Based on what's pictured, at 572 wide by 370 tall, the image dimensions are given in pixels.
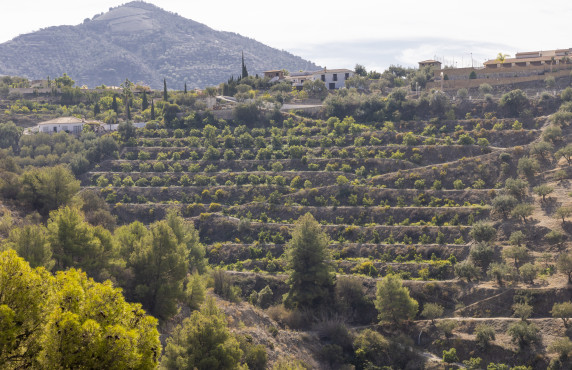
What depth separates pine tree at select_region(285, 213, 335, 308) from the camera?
4991 cm

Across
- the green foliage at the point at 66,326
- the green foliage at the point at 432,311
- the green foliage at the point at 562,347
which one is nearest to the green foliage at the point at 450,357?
the green foliage at the point at 432,311

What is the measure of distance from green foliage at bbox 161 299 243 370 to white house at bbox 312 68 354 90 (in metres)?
69.5

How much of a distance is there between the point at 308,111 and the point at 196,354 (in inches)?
2205

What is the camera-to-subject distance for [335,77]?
323 ft

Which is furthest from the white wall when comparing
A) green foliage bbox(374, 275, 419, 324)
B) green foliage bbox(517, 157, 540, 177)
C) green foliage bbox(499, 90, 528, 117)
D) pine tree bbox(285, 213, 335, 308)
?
green foliage bbox(374, 275, 419, 324)

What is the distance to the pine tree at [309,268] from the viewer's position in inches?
1965

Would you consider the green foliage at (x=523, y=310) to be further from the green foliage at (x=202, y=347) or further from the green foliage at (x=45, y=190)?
the green foliage at (x=45, y=190)

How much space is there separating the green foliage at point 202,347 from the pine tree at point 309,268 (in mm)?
16940

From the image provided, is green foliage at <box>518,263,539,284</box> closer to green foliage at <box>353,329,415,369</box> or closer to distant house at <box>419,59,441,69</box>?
green foliage at <box>353,329,415,369</box>

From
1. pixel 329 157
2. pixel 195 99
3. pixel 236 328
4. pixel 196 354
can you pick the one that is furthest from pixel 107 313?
pixel 195 99

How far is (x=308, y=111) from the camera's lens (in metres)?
83.8

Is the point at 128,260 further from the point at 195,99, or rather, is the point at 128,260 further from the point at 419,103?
the point at 195,99

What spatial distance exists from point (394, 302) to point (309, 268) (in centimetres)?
800

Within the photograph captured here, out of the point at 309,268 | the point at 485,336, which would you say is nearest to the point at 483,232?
the point at 485,336
